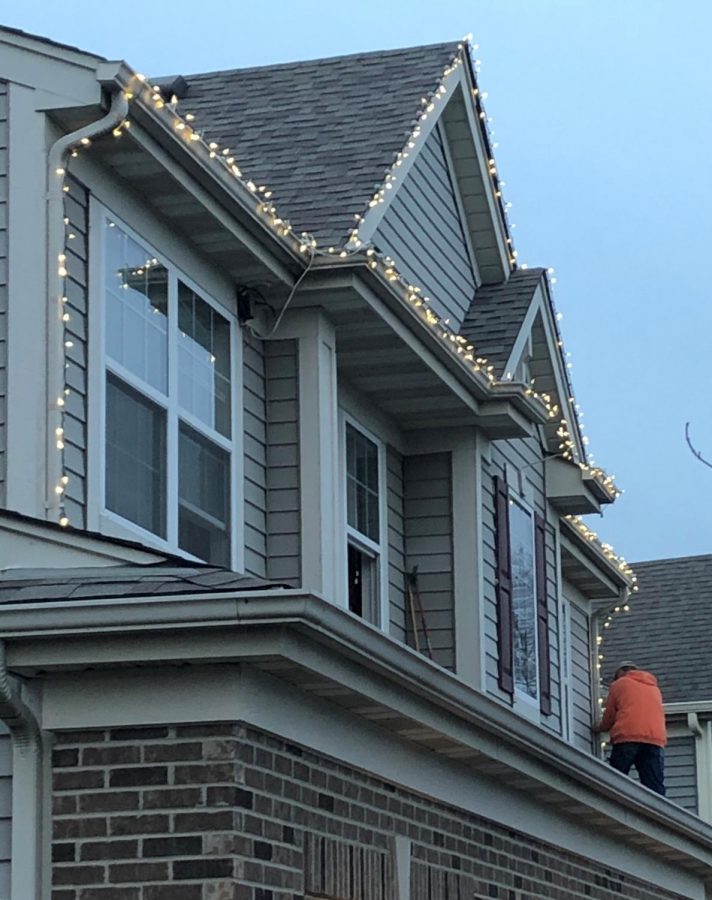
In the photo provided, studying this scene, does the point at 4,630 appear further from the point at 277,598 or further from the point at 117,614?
the point at 277,598

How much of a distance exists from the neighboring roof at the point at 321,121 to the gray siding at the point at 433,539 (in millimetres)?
2227

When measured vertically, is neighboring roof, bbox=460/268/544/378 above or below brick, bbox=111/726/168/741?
above

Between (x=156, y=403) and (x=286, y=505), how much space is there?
1738 millimetres

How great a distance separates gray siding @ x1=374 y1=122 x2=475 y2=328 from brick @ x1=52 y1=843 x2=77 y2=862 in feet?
23.2

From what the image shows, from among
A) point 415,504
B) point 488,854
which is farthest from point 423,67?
point 488,854

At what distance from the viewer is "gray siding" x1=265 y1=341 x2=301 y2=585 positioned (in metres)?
11.8

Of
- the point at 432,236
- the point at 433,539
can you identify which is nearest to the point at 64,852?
the point at 433,539

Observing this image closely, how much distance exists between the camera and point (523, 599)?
1530 cm

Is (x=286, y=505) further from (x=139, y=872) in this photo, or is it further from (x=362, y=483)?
(x=139, y=872)

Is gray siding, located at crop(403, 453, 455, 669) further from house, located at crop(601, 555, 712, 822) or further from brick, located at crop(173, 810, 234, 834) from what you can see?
house, located at crop(601, 555, 712, 822)

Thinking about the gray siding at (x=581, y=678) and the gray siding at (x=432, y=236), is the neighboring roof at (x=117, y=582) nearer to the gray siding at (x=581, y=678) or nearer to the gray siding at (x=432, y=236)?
the gray siding at (x=432, y=236)

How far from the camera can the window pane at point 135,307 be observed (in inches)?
391

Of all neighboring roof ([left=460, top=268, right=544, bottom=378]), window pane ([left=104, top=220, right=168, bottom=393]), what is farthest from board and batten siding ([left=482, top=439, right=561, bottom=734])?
window pane ([left=104, top=220, right=168, bottom=393])

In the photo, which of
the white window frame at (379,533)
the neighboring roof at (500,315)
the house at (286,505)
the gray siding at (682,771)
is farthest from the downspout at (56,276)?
the gray siding at (682,771)
